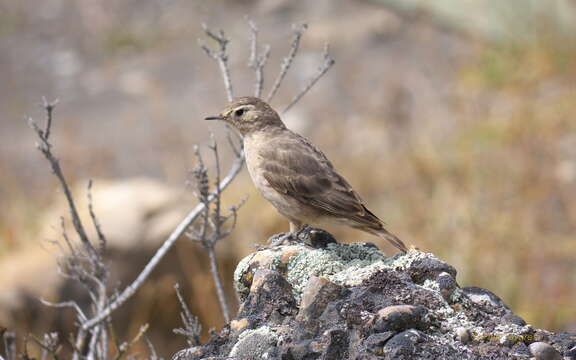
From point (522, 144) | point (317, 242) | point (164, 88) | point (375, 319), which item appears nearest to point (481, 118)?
point (522, 144)

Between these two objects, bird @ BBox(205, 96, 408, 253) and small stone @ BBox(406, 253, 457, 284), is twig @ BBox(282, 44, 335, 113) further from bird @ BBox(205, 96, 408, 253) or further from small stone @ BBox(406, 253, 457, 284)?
small stone @ BBox(406, 253, 457, 284)

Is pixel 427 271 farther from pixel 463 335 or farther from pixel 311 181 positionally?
pixel 311 181

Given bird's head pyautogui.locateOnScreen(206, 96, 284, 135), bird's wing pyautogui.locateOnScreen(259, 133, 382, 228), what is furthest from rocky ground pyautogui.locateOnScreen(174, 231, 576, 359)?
bird's head pyautogui.locateOnScreen(206, 96, 284, 135)

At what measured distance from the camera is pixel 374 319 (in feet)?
9.71

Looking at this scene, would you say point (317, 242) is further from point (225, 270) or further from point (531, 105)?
point (531, 105)

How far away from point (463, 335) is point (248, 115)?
2691mm

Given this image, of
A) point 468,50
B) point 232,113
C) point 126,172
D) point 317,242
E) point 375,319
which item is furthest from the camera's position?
point 468,50

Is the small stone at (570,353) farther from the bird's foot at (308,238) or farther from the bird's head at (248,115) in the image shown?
the bird's head at (248,115)

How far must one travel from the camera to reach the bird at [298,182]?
5016 millimetres

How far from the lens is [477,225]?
326 inches

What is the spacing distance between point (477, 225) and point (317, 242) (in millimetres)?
4355

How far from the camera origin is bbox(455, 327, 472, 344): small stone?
3.01 m

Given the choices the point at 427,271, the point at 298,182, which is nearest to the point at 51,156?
the point at 298,182

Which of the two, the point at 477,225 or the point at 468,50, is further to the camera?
the point at 468,50
